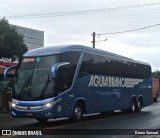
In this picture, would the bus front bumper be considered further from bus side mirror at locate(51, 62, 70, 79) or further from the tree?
the tree

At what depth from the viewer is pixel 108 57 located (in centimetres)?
2105

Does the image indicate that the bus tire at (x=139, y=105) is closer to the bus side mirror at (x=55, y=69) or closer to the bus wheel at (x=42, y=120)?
the bus wheel at (x=42, y=120)

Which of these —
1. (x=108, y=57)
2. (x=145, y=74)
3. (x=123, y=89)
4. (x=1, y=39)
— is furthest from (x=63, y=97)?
(x=1, y=39)

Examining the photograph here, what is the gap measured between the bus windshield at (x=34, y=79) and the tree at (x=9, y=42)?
704 inches

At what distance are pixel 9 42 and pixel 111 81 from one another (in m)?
16.5

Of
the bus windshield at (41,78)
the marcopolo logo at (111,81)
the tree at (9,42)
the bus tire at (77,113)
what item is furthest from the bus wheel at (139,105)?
the tree at (9,42)

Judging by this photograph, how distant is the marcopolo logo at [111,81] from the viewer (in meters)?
19.2

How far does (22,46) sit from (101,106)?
18.0 metres

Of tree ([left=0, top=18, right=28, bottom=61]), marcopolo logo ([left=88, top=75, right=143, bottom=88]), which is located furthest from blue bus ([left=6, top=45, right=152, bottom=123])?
tree ([left=0, top=18, right=28, bottom=61])

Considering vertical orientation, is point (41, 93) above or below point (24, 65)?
below

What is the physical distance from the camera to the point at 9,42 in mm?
35438

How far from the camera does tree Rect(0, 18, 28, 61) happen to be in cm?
3481

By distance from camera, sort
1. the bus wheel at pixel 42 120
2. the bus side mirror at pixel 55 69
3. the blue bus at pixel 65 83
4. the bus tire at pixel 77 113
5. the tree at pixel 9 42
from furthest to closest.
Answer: the tree at pixel 9 42 < the bus wheel at pixel 42 120 < the bus tire at pixel 77 113 < the blue bus at pixel 65 83 < the bus side mirror at pixel 55 69

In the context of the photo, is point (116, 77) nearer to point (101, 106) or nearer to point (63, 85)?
point (101, 106)
